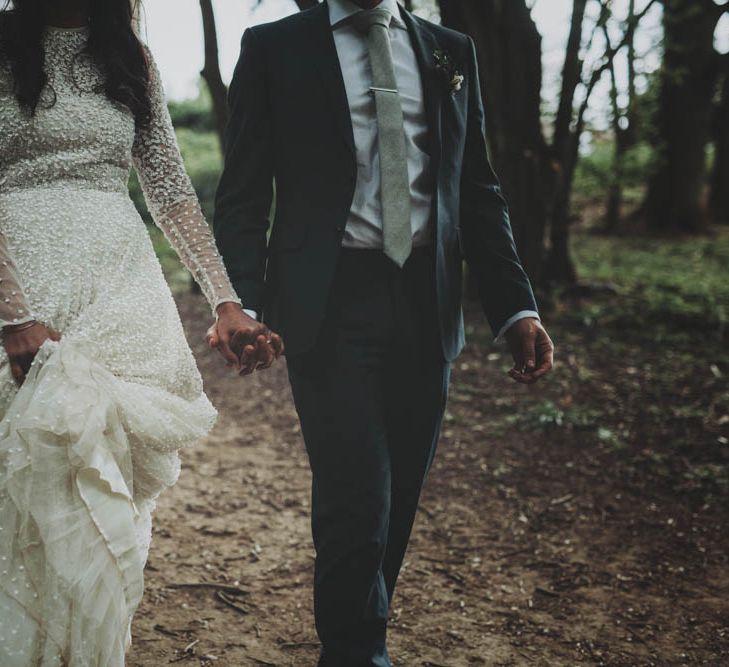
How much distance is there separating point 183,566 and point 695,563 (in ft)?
8.88

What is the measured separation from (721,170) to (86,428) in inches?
615

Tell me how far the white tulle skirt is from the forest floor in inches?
52.9

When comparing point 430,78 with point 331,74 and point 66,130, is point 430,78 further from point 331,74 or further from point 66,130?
point 66,130

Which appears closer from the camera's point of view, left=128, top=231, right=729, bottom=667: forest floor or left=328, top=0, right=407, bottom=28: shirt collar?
left=328, top=0, right=407, bottom=28: shirt collar

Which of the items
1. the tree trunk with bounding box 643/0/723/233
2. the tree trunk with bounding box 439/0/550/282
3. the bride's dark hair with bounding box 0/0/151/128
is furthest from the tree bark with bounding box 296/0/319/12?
the tree trunk with bounding box 643/0/723/233

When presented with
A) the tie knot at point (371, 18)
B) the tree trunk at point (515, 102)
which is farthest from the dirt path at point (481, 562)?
the tree trunk at point (515, 102)

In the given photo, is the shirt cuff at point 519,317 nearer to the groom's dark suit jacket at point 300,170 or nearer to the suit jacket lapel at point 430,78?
the groom's dark suit jacket at point 300,170

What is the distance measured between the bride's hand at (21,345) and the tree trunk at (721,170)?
1519 cm

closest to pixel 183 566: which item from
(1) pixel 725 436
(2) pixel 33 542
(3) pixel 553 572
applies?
(3) pixel 553 572

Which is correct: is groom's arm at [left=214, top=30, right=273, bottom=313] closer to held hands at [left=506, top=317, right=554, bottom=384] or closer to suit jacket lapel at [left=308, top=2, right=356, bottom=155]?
suit jacket lapel at [left=308, top=2, right=356, bottom=155]

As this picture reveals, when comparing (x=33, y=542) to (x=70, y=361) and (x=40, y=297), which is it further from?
(x=40, y=297)

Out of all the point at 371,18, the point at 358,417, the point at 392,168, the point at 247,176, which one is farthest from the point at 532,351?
the point at 371,18

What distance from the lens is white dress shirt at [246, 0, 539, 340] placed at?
241 centimetres

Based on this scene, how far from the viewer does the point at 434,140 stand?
2.49 m
